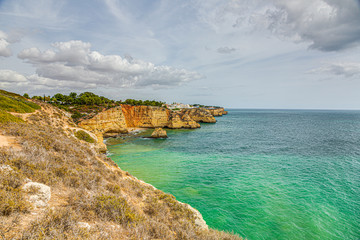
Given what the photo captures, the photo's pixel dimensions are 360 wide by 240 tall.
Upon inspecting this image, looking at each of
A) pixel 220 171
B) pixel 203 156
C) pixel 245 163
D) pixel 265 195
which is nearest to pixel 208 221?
pixel 265 195

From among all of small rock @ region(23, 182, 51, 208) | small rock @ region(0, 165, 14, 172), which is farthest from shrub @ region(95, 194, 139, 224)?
small rock @ region(0, 165, 14, 172)

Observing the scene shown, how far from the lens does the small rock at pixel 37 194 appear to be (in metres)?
4.86

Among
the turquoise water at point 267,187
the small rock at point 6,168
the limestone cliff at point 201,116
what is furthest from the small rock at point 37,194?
the limestone cliff at point 201,116

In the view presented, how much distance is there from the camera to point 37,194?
509cm

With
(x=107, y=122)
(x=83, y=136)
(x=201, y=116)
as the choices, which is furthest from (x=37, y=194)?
(x=201, y=116)

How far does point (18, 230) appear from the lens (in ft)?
12.0

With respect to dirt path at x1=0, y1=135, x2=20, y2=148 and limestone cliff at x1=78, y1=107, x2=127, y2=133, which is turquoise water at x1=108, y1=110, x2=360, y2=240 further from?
limestone cliff at x1=78, y1=107, x2=127, y2=133

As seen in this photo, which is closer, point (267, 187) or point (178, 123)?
point (267, 187)

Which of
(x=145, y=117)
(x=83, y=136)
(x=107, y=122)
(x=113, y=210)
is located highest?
(x=145, y=117)

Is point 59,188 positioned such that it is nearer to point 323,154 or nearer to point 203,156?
point 203,156

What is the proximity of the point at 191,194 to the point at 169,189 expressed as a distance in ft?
7.60

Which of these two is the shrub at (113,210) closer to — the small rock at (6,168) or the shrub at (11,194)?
the shrub at (11,194)

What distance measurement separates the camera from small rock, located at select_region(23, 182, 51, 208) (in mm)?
4855

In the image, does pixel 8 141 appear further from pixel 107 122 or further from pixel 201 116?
pixel 201 116
